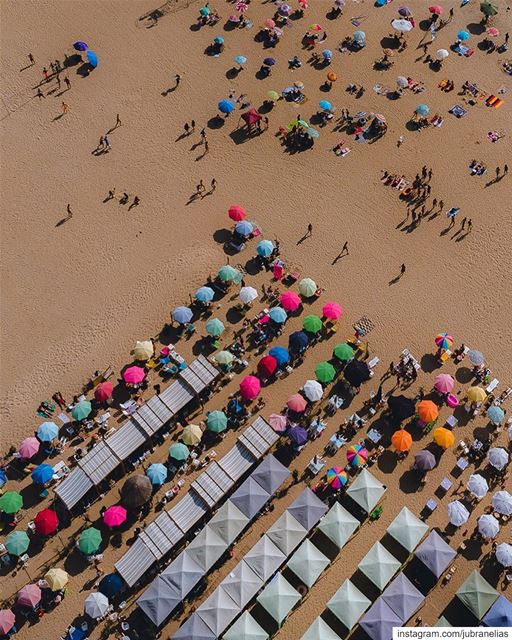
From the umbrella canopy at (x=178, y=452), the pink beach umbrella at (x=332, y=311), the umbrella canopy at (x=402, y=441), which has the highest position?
the pink beach umbrella at (x=332, y=311)

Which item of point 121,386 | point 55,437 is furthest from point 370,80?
point 55,437

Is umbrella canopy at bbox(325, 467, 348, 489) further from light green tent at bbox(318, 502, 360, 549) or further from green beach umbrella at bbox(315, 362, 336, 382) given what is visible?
green beach umbrella at bbox(315, 362, 336, 382)

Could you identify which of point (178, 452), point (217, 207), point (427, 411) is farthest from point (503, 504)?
point (217, 207)

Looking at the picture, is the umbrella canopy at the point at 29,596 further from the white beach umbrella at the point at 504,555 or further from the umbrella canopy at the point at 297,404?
the white beach umbrella at the point at 504,555

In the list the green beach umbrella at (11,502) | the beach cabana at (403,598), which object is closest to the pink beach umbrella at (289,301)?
the beach cabana at (403,598)

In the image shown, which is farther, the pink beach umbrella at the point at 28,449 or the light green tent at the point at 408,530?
the pink beach umbrella at the point at 28,449

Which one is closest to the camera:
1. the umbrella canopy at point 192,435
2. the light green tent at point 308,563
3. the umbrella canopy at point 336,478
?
the light green tent at point 308,563

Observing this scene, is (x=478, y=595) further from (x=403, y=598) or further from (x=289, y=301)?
(x=289, y=301)
